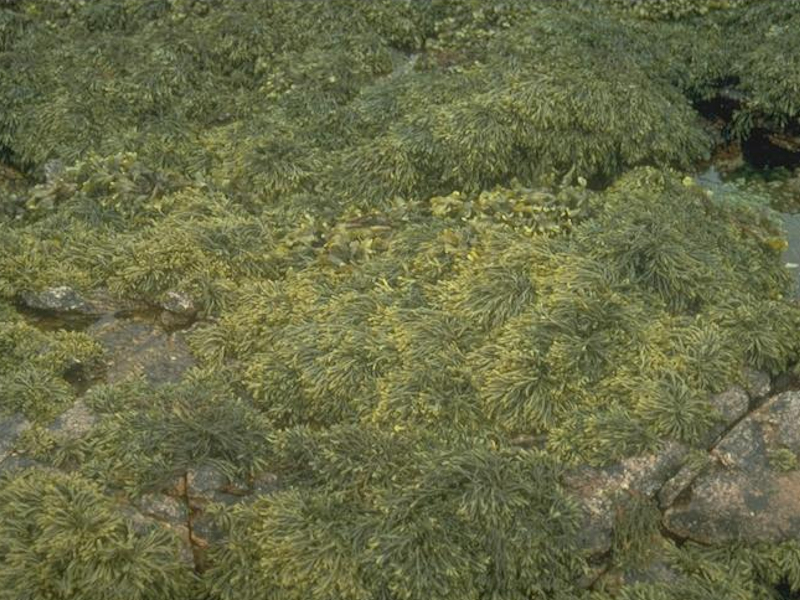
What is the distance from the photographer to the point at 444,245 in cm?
1115

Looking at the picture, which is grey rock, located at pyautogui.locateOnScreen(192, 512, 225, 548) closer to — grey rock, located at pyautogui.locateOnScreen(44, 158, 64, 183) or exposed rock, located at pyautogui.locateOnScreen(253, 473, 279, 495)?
exposed rock, located at pyautogui.locateOnScreen(253, 473, 279, 495)

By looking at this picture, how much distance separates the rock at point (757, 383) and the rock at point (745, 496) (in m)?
0.44

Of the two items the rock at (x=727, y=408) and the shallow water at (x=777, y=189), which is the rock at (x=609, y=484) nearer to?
the rock at (x=727, y=408)

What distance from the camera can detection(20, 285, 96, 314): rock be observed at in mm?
10938

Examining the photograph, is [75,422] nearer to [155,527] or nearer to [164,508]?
[164,508]

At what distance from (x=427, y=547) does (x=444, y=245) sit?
3.78m

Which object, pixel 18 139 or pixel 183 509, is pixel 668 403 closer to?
pixel 183 509

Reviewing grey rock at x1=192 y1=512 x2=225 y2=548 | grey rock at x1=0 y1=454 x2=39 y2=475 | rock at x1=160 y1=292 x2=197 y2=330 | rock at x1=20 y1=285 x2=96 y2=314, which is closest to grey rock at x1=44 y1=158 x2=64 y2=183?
rock at x1=20 y1=285 x2=96 y2=314

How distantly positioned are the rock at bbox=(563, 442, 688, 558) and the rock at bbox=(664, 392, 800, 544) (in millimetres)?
286

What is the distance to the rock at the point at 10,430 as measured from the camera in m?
9.20

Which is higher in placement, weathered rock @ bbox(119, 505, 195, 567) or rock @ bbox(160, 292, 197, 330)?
rock @ bbox(160, 292, 197, 330)

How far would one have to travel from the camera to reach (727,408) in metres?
9.49

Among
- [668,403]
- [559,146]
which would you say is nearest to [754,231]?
[559,146]

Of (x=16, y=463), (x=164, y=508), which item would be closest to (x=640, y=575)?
(x=164, y=508)
